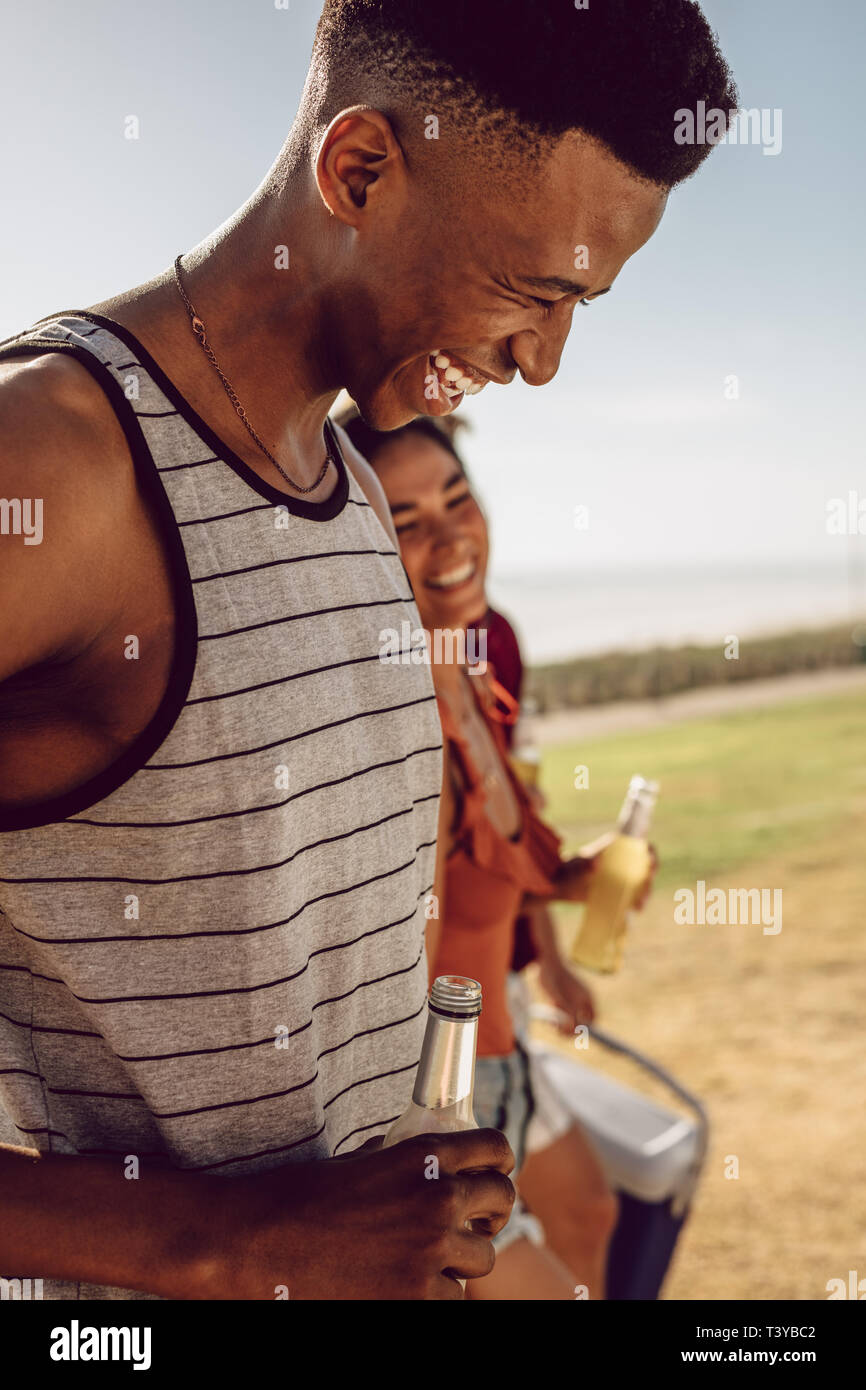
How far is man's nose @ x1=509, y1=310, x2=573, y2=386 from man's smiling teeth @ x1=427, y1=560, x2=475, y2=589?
1.49m

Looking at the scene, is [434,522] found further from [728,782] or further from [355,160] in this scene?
[728,782]

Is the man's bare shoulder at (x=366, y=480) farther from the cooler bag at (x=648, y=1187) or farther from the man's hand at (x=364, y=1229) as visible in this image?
the cooler bag at (x=648, y=1187)

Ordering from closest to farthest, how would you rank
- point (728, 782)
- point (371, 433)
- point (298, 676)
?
point (298, 676) < point (371, 433) < point (728, 782)

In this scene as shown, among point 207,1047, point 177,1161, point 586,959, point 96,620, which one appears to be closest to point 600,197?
point 96,620

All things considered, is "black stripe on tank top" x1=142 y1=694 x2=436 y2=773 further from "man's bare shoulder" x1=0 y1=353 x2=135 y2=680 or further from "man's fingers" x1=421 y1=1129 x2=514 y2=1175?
"man's fingers" x1=421 y1=1129 x2=514 y2=1175

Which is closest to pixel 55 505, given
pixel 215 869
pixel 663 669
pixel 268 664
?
pixel 268 664

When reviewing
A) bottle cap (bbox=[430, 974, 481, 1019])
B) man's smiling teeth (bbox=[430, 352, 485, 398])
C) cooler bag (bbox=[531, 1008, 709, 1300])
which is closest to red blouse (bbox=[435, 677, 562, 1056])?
cooler bag (bbox=[531, 1008, 709, 1300])

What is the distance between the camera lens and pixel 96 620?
1.01 metres

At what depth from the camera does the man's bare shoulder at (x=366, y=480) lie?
1592 millimetres

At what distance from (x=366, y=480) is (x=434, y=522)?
117cm

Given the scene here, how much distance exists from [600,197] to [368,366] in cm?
31

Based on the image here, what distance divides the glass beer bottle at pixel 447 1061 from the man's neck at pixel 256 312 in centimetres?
61

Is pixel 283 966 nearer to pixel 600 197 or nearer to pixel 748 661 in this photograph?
pixel 600 197

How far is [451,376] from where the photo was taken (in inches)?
52.1
